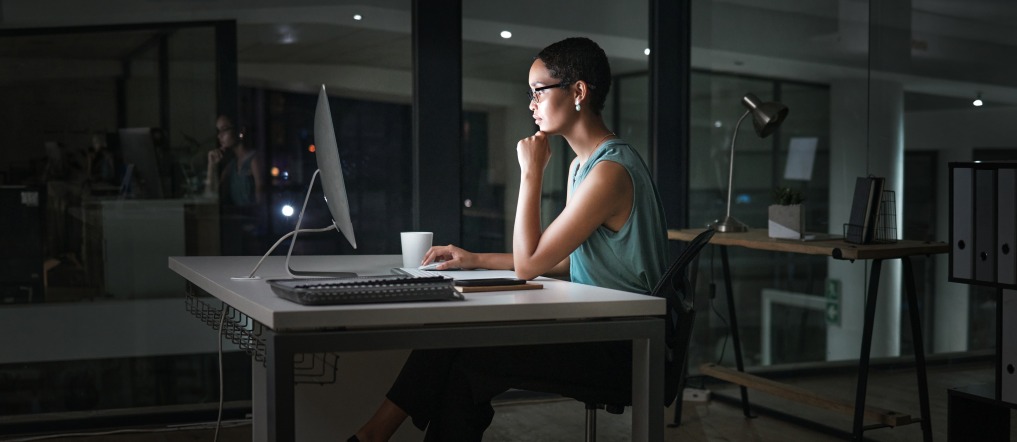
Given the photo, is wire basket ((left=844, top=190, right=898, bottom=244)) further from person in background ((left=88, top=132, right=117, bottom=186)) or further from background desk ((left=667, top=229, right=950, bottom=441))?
person in background ((left=88, top=132, right=117, bottom=186))

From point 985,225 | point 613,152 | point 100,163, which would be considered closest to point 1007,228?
point 985,225

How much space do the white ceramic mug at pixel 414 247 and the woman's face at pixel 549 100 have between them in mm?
496

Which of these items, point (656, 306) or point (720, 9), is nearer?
point (656, 306)

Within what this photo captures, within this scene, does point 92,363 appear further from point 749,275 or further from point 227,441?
point 749,275

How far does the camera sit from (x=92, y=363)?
376 cm

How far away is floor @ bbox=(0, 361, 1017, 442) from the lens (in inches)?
145

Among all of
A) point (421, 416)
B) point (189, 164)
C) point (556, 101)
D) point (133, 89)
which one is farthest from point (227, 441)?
point (556, 101)

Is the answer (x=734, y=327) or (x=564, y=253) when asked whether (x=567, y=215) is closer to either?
(x=564, y=253)

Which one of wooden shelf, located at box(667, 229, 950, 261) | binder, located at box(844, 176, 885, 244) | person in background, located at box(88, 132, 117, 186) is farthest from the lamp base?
person in background, located at box(88, 132, 117, 186)

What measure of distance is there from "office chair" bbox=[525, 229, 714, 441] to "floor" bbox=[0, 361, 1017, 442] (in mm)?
1516

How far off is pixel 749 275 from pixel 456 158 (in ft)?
4.75

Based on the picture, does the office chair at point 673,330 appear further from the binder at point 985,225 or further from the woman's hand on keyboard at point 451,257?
the binder at point 985,225

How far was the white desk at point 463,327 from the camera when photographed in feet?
5.56

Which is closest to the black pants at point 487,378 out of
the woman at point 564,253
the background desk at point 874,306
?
the woman at point 564,253
